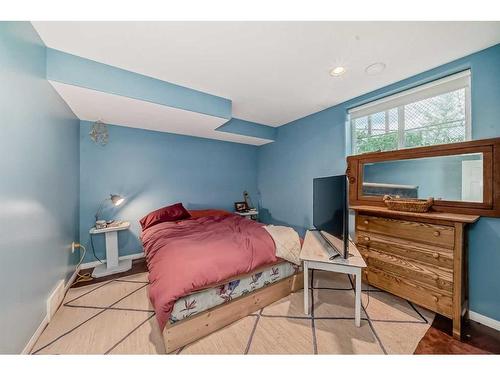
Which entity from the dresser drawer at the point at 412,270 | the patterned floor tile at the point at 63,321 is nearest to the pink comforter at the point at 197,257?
the patterned floor tile at the point at 63,321

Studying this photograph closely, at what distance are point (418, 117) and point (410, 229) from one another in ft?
4.22

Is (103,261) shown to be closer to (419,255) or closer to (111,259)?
(111,259)

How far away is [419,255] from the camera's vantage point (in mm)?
1615

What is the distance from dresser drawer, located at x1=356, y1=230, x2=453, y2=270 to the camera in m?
1.47

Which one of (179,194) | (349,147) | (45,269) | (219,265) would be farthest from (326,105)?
(45,269)

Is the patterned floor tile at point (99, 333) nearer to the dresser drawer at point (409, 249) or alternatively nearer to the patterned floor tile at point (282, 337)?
the patterned floor tile at point (282, 337)

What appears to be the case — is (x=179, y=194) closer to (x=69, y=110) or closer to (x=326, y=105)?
(x=69, y=110)

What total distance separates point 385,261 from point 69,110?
4.03 meters

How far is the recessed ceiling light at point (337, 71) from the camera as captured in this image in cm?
185

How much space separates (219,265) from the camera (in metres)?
1.49

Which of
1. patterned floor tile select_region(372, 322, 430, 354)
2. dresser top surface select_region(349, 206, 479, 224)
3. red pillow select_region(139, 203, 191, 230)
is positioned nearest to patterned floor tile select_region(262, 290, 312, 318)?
patterned floor tile select_region(372, 322, 430, 354)

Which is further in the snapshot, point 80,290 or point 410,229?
point 80,290

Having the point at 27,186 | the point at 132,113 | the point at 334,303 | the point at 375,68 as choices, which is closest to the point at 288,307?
the point at 334,303
